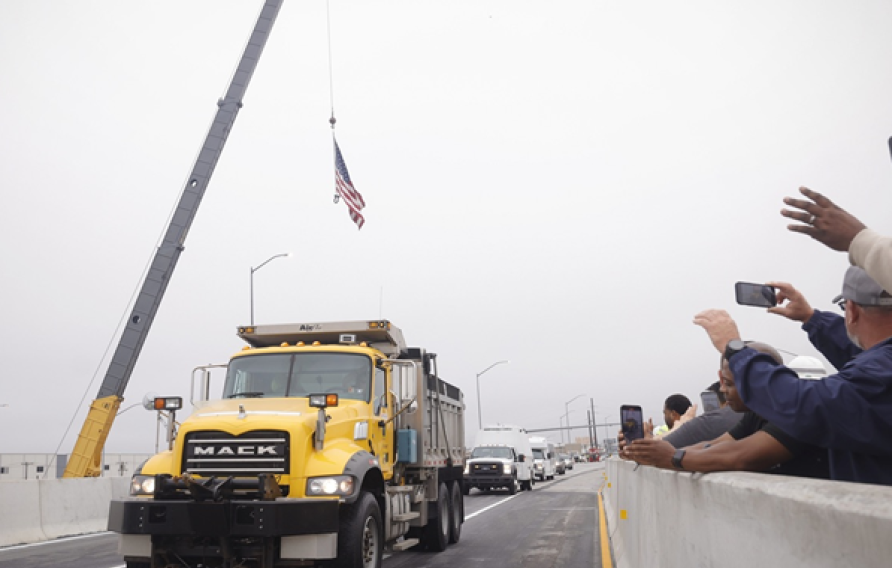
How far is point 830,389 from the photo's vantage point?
9.50 ft

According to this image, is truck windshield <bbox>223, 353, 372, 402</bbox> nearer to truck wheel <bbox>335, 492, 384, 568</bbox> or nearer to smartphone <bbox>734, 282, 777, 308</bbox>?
truck wheel <bbox>335, 492, 384, 568</bbox>

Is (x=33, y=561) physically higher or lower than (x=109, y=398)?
lower

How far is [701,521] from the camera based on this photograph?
Result: 3.85 metres

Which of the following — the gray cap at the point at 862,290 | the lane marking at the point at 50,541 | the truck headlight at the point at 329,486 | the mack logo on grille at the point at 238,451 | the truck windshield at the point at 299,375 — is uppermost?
the truck windshield at the point at 299,375

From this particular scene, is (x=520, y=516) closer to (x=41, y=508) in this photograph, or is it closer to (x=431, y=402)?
(x=431, y=402)

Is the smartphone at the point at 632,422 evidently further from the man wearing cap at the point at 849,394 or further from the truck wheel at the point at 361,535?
the truck wheel at the point at 361,535

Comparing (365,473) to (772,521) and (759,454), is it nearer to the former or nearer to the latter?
(759,454)

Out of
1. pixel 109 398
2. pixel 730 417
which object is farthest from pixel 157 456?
pixel 109 398

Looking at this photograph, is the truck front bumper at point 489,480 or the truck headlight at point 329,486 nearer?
the truck headlight at point 329,486

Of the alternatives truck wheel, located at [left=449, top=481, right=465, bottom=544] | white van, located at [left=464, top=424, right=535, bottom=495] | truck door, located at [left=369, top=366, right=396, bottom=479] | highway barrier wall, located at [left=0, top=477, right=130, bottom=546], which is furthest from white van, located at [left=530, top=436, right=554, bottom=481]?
truck door, located at [left=369, top=366, right=396, bottom=479]

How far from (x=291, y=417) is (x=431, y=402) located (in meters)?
4.69

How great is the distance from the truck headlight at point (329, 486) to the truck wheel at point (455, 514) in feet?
20.3

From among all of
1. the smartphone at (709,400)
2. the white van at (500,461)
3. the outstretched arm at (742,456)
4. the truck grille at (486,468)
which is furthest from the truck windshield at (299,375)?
the truck grille at (486,468)

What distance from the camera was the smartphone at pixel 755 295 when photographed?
3773 mm
